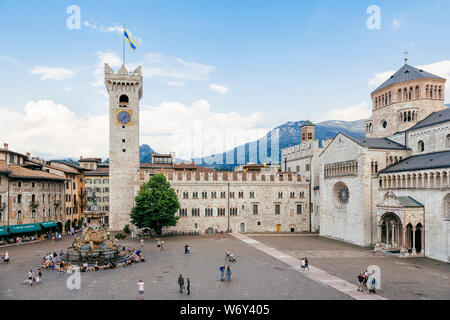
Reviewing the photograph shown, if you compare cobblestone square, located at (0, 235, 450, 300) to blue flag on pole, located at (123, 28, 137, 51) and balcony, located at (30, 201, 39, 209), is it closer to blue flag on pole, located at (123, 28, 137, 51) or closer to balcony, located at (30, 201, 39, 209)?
balcony, located at (30, 201, 39, 209)

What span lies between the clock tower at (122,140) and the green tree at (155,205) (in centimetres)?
1147

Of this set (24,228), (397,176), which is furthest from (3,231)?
(397,176)

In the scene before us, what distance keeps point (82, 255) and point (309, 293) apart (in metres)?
25.9

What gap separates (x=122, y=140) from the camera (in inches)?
2559

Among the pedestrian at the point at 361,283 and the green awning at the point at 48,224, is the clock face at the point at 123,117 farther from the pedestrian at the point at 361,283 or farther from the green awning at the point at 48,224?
the pedestrian at the point at 361,283

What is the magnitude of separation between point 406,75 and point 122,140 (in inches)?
2145

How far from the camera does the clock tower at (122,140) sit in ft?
210

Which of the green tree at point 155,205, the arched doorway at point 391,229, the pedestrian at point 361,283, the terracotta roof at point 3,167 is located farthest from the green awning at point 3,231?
the arched doorway at point 391,229

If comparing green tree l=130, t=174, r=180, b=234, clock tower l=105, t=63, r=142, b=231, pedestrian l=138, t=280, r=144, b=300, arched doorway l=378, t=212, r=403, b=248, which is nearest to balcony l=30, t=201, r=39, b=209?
clock tower l=105, t=63, r=142, b=231

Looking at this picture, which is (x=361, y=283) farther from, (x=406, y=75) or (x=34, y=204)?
(x=34, y=204)

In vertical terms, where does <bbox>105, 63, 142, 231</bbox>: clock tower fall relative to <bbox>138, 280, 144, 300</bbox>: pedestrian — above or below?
above

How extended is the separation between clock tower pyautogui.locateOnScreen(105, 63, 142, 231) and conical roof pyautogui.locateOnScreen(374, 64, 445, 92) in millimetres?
48335

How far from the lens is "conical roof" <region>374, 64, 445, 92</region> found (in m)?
53.3
